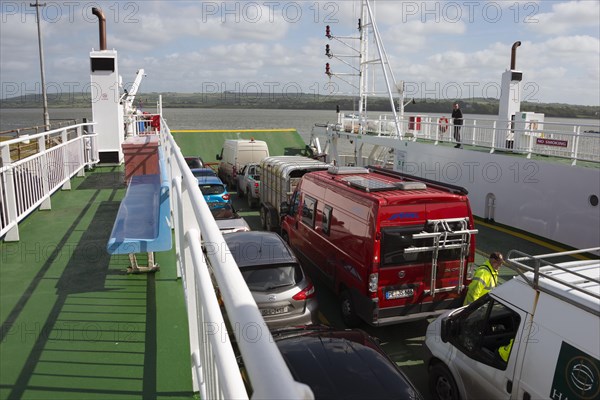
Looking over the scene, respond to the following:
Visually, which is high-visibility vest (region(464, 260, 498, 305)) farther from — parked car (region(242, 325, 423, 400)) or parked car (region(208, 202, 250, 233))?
parked car (region(208, 202, 250, 233))

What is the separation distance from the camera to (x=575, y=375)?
4.08m

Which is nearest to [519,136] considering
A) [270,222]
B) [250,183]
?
[270,222]

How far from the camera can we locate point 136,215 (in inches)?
234

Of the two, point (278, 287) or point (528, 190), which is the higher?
point (528, 190)

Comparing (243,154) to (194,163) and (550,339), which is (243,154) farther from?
(550,339)

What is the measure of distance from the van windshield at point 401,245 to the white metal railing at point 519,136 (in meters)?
7.59

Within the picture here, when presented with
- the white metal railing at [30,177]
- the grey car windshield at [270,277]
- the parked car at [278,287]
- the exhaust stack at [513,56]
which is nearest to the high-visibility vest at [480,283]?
the parked car at [278,287]

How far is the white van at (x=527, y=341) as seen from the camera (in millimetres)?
4066

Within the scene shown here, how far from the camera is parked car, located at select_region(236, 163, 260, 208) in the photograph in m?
17.2

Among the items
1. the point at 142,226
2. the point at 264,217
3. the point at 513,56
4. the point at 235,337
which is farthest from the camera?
the point at 513,56

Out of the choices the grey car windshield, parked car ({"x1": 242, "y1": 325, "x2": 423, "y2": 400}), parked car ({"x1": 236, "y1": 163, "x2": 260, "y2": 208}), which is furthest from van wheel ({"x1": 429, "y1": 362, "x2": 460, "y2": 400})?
parked car ({"x1": 236, "y1": 163, "x2": 260, "y2": 208})

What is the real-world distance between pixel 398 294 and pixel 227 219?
5.08 metres

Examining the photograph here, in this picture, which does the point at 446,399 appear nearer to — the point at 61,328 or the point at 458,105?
the point at 61,328

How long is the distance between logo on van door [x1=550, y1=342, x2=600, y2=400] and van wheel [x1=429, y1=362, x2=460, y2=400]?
1.38 m
